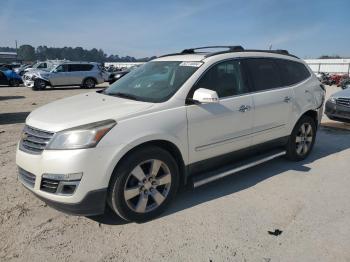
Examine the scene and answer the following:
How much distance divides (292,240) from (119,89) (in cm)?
279

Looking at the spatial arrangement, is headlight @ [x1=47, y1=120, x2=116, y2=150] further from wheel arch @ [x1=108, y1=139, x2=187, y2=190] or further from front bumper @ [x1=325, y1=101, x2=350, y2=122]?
front bumper @ [x1=325, y1=101, x2=350, y2=122]

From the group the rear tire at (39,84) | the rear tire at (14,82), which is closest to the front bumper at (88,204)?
the rear tire at (39,84)

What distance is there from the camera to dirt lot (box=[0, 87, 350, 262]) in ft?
10.1

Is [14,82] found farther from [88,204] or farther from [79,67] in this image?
[88,204]

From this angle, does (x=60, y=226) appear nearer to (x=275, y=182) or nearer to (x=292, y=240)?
(x=292, y=240)

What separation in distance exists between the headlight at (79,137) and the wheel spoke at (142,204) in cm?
82

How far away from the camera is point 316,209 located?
3.96 m

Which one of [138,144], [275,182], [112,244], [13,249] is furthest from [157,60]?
[13,249]

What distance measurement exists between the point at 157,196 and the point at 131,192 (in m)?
0.36

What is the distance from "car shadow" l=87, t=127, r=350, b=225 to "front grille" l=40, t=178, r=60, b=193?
0.70 metres

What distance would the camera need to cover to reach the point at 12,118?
9859 millimetres

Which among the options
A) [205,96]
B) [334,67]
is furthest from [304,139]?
[334,67]

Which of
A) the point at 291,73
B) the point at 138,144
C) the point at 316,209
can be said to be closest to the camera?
the point at 138,144

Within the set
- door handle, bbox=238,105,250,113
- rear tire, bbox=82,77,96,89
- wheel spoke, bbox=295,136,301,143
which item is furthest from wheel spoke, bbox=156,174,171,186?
rear tire, bbox=82,77,96,89
